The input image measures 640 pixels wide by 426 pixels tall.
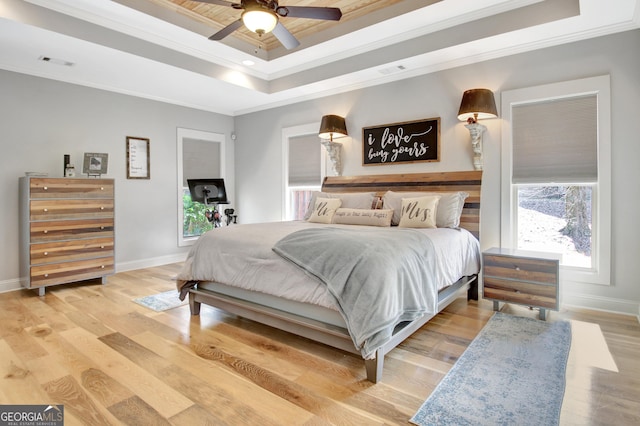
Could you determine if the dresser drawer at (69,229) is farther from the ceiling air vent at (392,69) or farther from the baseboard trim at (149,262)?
the ceiling air vent at (392,69)

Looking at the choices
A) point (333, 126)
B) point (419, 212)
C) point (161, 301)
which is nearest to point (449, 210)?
point (419, 212)

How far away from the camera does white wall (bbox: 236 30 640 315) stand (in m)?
3.21

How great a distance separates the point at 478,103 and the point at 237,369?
11.1 feet

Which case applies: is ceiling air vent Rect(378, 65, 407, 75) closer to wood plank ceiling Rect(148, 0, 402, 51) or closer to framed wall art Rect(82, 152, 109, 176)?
wood plank ceiling Rect(148, 0, 402, 51)

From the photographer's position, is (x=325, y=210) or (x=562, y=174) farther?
(x=325, y=210)

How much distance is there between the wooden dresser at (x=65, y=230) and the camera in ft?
12.8

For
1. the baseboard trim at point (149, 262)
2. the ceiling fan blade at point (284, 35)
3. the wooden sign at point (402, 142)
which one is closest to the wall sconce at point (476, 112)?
the wooden sign at point (402, 142)

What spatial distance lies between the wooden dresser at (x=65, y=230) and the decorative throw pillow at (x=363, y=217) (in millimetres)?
2938

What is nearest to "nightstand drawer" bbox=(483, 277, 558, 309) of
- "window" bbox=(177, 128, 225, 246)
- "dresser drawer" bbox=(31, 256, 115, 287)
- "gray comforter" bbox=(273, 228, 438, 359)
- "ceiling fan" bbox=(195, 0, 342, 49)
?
"gray comforter" bbox=(273, 228, 438, 359)

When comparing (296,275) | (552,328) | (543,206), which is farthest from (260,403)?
(543,206)

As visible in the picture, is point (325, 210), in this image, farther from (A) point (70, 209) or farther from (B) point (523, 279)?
(A) point (70, 209)

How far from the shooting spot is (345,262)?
2.21 metres

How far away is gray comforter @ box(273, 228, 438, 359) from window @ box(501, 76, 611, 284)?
6.01ft

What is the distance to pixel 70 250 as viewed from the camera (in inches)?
165
